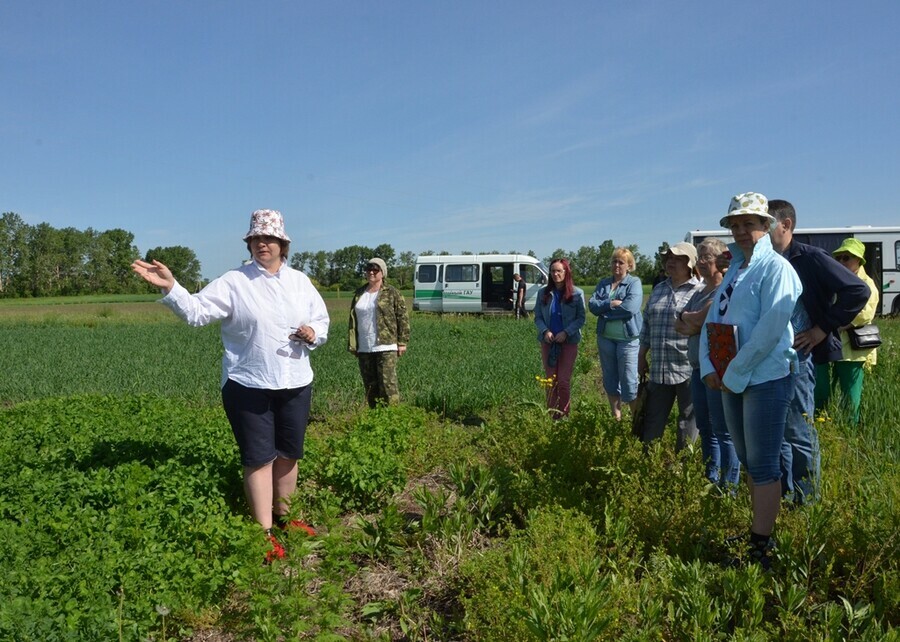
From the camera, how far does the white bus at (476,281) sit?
24516mm

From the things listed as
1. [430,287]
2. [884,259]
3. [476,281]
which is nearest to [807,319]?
[884,259]

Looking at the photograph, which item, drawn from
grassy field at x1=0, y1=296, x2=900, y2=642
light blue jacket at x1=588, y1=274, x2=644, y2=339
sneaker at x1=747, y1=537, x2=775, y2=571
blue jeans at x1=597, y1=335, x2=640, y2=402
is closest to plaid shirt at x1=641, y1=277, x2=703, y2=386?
grassy field at x1=0, y1=296, x2=900, y2=642

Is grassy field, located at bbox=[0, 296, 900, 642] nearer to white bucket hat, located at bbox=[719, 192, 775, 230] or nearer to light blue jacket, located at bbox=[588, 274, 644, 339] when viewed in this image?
light blue jacket, located at bbox=[588, 274, 644, 339]

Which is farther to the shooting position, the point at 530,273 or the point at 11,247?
the point at 11,247

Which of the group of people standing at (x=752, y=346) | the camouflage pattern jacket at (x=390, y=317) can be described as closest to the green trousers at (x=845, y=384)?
the group of people standing at (x=752, y=346)

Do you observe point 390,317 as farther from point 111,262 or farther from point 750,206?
point 111,262

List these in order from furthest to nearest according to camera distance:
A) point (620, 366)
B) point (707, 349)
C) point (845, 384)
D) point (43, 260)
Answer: point (43, 260) → point (620, 366) → point (845, 384) → point (707, 349)

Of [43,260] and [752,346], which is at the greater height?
[43,260]

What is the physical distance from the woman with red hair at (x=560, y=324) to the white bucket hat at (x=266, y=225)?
3349 mm

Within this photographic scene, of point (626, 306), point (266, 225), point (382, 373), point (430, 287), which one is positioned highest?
point (430, 287)

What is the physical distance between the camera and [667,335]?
4770mm

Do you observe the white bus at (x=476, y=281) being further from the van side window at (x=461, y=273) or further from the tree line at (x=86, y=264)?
the tree line at (x=86, y=264)

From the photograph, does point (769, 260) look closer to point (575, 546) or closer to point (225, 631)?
point (575, 546)

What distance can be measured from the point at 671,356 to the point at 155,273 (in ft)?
11.6
